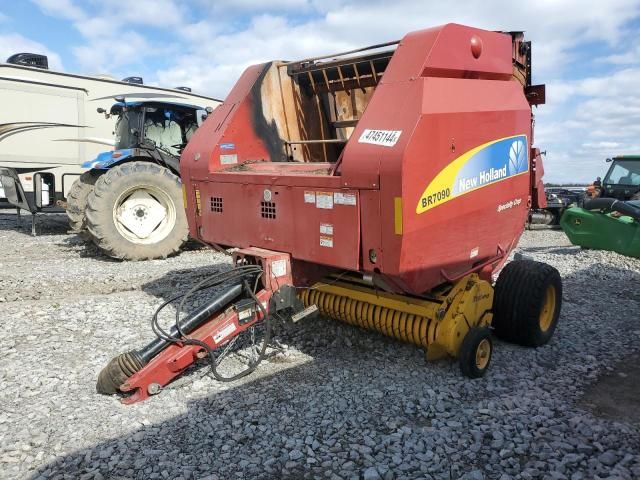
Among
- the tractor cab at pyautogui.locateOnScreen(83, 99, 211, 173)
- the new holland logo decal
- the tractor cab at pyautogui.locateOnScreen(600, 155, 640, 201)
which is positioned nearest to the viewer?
the new holland logo decal

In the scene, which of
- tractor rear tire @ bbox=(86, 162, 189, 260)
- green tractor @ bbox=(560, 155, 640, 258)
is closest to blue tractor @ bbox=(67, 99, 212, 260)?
tractor rear tire @ bbox=(86, 162, 189, 260)

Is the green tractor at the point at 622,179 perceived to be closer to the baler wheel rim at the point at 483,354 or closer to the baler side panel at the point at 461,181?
the baler side panel at the point at 461,181

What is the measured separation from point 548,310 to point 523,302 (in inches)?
17.8

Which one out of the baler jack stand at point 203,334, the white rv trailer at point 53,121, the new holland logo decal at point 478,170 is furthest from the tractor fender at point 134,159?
the new holland logo decal at point 478,170

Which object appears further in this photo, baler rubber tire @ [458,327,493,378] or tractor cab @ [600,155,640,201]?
tractor cab @ [600,155,640,201]

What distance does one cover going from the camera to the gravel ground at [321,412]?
2572mm

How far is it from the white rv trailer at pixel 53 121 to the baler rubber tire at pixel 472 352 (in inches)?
354

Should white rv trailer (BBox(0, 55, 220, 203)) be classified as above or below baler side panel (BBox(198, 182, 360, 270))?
above

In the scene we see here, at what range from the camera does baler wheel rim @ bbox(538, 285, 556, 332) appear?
4240 millimetres

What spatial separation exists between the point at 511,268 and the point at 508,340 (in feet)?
1.91

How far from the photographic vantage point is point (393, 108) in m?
3.14

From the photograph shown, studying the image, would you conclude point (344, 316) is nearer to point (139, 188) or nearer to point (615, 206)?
point (139, 188)

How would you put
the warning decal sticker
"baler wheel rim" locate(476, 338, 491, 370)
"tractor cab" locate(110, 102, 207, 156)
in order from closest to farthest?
the warning decal sticker → "baler wheel rim" locate(476, 338, 491, 370) → "tractor cab" locate(110, 102, 207, 156)

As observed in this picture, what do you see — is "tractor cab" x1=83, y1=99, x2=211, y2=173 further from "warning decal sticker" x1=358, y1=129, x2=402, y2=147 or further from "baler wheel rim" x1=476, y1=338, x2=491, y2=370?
"baler wheel rim" x1=476, y1=338, x2=491, y2=370
